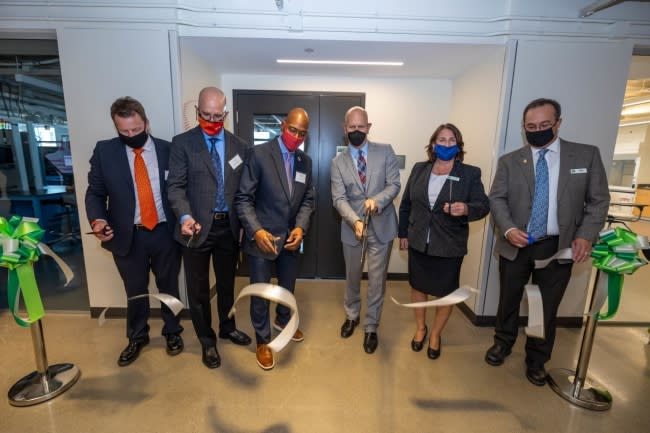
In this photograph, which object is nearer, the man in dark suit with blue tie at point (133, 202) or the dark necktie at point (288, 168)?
the man in dark suit with blue tie at point (133, 202)

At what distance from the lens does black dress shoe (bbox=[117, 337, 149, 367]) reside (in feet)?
7.09

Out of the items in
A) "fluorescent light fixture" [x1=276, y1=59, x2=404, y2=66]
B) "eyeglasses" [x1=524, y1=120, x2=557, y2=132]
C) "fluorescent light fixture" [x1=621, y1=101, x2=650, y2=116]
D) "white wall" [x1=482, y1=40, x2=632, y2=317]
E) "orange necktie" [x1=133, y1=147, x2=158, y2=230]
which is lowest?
"orange necktie" [x1=133, y1=147, x2=158, y2=230]

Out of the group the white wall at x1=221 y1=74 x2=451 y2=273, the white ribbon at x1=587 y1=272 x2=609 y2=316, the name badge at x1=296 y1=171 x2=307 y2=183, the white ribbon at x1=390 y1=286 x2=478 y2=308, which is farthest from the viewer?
the white wall at x1=221 y1=74 x2=451 y2=273

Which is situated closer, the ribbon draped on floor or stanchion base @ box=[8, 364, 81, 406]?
the ribbon draped on floor

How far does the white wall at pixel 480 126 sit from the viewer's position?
259 centimetres

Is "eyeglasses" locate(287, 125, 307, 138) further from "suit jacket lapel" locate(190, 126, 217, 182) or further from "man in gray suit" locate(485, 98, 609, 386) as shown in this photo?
"man in gray suit" locate(485, 98, 609, 386)

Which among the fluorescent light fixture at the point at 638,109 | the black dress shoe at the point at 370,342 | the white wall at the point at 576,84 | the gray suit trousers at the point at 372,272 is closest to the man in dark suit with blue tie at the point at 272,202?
the gray suit trousers at the point at 372,272

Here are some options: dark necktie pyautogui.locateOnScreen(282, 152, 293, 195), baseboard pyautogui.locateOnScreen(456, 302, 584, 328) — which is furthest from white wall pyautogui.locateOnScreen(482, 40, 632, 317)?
dark necktie pyautogui.locateOnScreen(282, 152, 293, 195)

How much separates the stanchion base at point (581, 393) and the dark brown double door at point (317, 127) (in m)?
2.31

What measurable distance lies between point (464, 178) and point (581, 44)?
5.41 ft

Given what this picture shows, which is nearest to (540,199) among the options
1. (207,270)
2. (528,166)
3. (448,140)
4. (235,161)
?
(528,166)

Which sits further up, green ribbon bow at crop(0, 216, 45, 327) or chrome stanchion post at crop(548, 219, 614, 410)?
green ribbon bow at crop(0, 216, 45, 327)

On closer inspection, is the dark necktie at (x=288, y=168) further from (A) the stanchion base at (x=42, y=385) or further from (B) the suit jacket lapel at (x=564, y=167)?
(A) the stanchion base at (x=42, y=385)

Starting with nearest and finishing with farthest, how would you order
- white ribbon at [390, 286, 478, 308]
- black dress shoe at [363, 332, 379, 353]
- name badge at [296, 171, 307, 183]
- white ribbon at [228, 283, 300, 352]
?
white ribbon at [228, 283, 300, 352] → white ribbon at [390, 286, 478, 308] → name badge at [296, 171, 307, 183] → black dress shoe at [363, 332, 379, 353]
